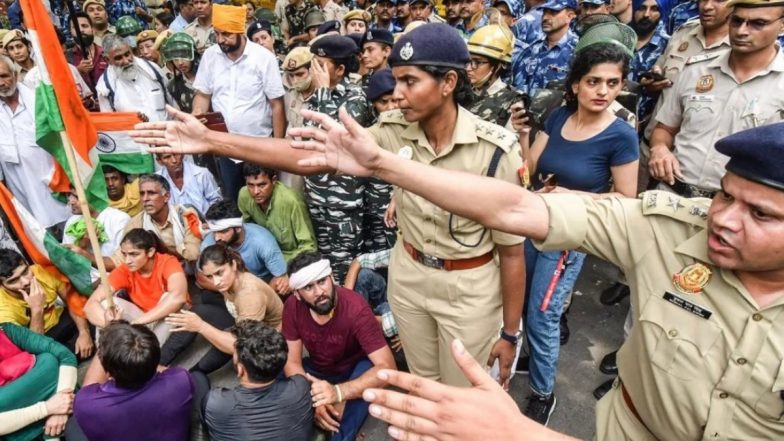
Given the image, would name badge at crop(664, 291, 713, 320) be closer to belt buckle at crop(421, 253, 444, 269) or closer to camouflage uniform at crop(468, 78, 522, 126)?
belt buckle at crop(421, 253, 444, 269)

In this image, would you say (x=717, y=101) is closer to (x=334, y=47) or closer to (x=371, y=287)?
(x=371, y=287)

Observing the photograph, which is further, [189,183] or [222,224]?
[189,183]

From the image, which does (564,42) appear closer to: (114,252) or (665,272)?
(665,272)

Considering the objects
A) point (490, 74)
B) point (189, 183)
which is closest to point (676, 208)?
point (490, 74)

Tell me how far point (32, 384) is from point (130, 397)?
39.3 inches

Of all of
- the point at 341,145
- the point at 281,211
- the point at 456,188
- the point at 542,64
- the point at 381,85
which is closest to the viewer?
the point at 456,188

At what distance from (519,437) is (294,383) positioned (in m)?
1.91

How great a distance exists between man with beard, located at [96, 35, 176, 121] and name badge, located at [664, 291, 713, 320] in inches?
220

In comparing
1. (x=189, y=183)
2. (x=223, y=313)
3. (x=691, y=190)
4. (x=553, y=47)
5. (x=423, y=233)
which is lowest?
(x=223, y=313)

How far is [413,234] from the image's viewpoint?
2436 millimetres

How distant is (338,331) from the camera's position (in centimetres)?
326

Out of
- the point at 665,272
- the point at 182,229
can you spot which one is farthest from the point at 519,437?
the point at 182,229

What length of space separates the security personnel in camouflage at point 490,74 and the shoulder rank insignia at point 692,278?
2.26 m

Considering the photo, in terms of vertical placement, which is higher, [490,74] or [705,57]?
[705,57]
